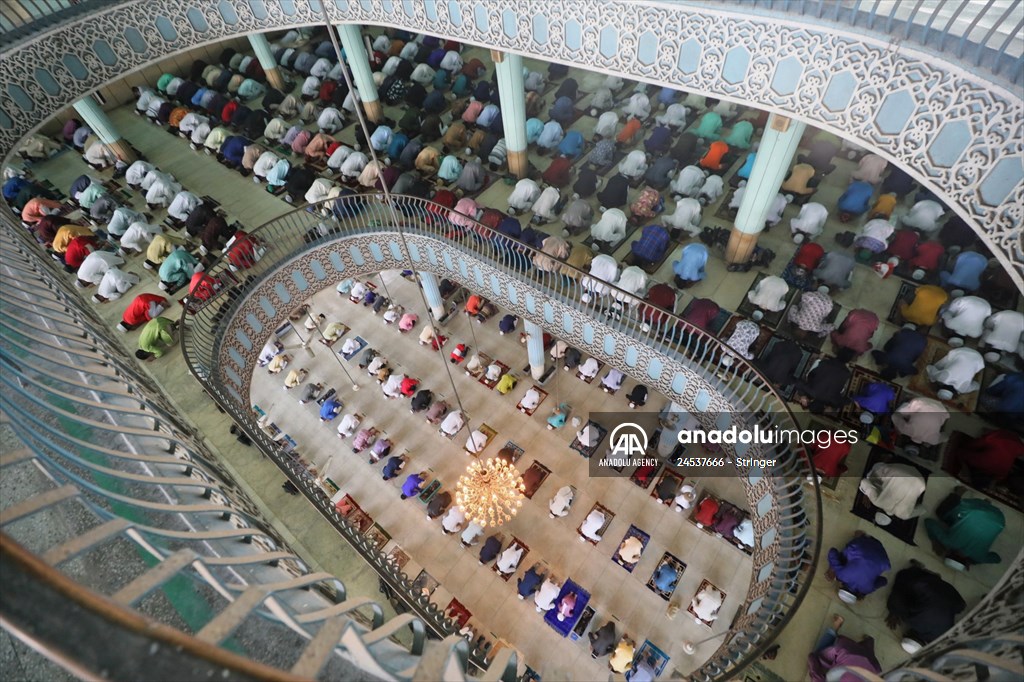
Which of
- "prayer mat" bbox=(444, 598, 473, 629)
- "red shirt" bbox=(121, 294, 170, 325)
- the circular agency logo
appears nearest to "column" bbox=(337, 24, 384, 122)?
"red shirt" bbox=(121, 294, 170, 325)

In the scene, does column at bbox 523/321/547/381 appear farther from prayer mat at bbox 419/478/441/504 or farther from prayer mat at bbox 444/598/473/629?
prayer mat at bbox 444/598/473/629

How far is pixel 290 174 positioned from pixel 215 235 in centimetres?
218

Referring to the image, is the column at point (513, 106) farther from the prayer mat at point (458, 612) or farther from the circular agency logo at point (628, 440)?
the prayer mat at point (458, 612)

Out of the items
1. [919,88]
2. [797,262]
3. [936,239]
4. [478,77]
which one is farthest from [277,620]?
[478,77]

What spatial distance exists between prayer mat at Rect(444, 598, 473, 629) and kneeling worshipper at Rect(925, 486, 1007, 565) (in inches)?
223

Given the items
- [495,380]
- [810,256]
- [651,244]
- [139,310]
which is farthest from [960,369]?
[139,310]

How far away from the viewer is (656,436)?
7.73m

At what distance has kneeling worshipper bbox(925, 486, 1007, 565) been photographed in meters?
5.26

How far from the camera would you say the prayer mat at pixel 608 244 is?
29.5 feet

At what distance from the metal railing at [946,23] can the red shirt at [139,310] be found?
986cm

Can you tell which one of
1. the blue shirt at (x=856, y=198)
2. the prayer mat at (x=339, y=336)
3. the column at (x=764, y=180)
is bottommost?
the prayer mat at (x=339, y=336)

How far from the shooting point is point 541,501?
7.38 meters

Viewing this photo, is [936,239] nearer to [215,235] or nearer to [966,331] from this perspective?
[966,331]

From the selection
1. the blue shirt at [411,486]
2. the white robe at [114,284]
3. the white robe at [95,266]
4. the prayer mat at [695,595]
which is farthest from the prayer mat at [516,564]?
the white robe at [95,266]
